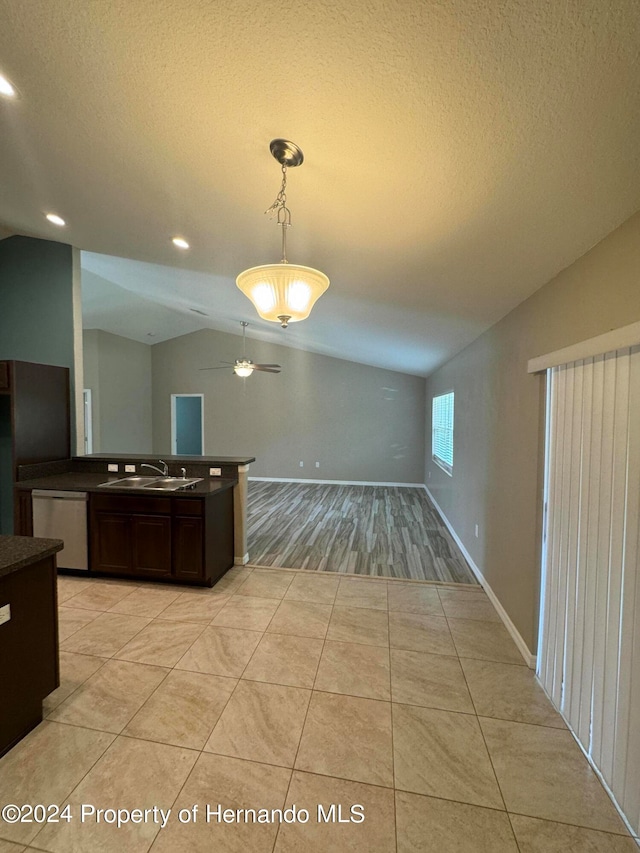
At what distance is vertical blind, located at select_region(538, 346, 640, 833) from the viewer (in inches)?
52.4

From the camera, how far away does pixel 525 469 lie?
2289 millimetres

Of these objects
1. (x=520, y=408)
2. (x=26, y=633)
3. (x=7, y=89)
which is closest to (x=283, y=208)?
(x=7, y=89)

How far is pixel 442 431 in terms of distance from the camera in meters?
5.64

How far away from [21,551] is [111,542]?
62.0 inches

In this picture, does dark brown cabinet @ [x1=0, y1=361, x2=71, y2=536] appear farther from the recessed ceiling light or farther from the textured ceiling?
the recessed ceiling light

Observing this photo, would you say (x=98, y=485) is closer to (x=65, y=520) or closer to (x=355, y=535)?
(x=65, y=520)

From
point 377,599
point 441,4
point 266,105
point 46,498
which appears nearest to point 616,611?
point 377,599

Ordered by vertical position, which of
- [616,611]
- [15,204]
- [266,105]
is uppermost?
[15,204]

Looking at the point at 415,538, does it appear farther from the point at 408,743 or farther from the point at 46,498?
the point at 46,498

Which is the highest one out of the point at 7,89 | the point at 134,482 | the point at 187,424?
the point at 7,89

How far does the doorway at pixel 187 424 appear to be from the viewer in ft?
28.9

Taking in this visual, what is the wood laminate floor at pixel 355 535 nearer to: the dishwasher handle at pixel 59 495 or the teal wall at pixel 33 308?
the dishwasher handle at pixel 59 495

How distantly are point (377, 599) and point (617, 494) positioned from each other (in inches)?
79.6

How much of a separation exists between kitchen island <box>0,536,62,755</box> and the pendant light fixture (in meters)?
1.62
